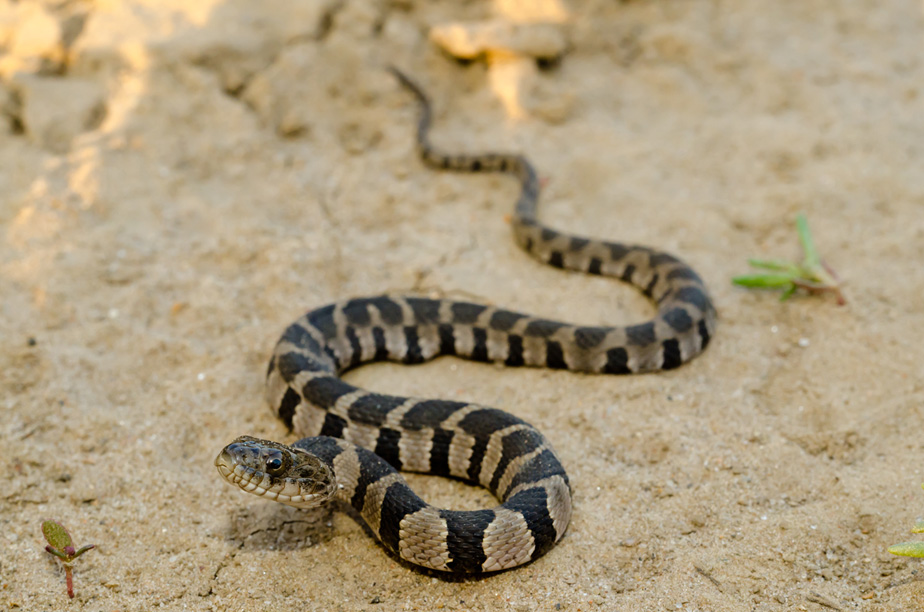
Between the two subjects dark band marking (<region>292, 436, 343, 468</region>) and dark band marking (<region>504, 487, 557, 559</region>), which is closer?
dark band marking (<region>504, 487, 557, 559</region>)

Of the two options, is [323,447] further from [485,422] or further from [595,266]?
[595,266]


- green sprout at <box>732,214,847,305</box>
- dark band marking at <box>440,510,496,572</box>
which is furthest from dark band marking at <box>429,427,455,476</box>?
green sprout at <box>732,214,847,305</box>

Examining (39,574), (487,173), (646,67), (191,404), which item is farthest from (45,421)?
(646,67)

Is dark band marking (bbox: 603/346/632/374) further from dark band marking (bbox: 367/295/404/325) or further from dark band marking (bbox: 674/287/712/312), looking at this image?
dark band marking (bbox: 367/295/404/325)

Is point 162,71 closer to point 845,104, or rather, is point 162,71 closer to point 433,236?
point 433,236

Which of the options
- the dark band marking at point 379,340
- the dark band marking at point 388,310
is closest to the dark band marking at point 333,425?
the dark band marking at point 379,340

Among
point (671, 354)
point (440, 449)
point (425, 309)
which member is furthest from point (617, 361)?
point (440, 449)

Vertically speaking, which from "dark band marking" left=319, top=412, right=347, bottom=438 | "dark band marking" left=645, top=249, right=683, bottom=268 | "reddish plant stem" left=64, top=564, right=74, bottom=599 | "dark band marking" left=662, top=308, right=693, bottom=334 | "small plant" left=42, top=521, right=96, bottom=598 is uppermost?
"dark band marking" left=645, top=249, right=683, bottom=268
